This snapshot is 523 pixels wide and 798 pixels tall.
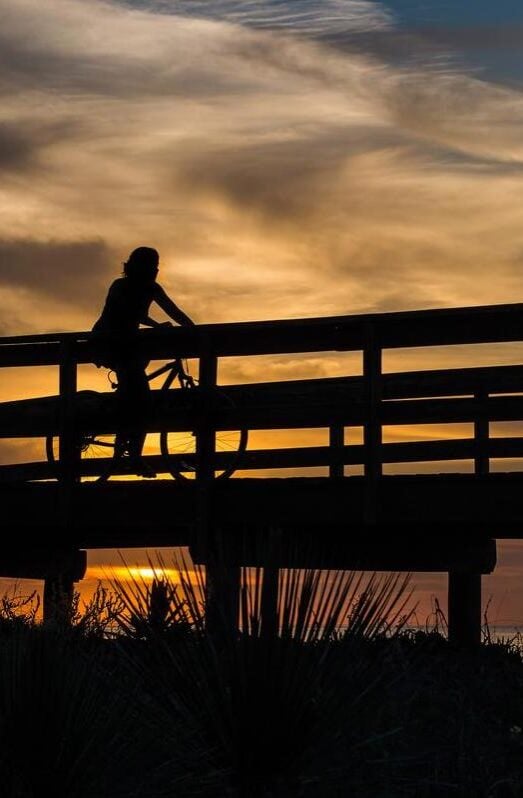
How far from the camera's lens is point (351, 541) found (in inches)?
454

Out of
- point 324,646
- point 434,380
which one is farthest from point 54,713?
point 434,380

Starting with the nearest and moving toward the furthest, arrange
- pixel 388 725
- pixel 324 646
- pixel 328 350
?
pixel 324 646 → pixel 388 725 → pixel 328 350

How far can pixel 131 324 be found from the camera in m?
11.8

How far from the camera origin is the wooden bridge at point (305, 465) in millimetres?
10648

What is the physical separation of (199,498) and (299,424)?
1084 mm

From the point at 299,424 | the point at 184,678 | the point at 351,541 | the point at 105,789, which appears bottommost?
the point at 105,789

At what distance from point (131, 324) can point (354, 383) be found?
253 cm

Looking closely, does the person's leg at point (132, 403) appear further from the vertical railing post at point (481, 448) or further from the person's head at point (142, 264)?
the vertical railing post at point (481, 448)

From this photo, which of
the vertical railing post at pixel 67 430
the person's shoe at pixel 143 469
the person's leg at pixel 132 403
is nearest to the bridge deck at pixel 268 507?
the vertical railing post at pixel 67 430

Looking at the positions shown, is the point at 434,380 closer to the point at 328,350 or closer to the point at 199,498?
the point at 328,350

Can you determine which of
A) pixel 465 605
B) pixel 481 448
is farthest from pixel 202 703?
pixel 481 448

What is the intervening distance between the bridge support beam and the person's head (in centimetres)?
364

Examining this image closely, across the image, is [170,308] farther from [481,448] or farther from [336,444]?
[481,448]

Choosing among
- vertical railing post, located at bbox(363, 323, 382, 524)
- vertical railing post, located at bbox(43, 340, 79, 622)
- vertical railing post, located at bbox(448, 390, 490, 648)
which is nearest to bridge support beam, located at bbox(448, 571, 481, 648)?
vertical railing post, located at bbox(448, 390, 490, 648)
